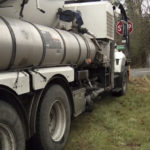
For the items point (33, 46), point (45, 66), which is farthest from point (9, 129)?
point (45, 66)

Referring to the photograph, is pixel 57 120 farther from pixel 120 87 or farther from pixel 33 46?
pixel 120 87

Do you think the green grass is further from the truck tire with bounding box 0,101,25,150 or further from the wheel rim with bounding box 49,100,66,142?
the truck tire with bounding box 0,101,25,150

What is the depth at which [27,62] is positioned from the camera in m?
4.29

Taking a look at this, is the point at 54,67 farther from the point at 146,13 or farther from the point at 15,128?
the point at 146,13

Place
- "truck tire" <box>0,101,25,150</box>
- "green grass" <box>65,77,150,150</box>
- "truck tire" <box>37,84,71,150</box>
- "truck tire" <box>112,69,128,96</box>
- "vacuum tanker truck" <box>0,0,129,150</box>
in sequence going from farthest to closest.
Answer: "truck tire" <box>112,69,128,96</box> < "green grass" <box>65,77,150,150</box> < "truck tire" <box>37,84,71,150</box> < "vacuum tanker truck" <box>0,0,129,150</box> < "truck tire" <box>0,101,25,150</box>

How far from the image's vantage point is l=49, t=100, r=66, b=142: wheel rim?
516 cm

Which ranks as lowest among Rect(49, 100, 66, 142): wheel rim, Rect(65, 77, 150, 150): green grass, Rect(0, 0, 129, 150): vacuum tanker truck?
Rect(65, 77, 150, 150): green grass

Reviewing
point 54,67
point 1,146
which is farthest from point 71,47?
point 1,146

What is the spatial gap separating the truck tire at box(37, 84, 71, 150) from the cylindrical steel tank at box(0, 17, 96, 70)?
0.48 metres

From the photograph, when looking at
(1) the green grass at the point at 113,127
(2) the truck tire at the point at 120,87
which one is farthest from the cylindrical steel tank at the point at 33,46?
(2) the truck tire at the point at 120,87

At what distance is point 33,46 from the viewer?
4.31 metres

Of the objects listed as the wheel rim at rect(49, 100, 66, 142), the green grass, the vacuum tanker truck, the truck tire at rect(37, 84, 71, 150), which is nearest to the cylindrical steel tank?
the vacuum tanker truck

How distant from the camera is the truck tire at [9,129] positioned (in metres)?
3.62

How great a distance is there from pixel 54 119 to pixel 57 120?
7 centimetres
